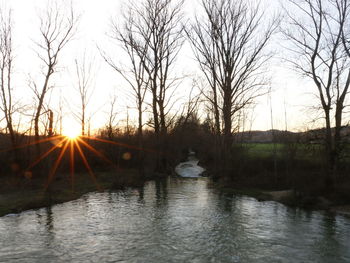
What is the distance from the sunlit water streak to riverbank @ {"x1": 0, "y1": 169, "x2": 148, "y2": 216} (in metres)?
0.91

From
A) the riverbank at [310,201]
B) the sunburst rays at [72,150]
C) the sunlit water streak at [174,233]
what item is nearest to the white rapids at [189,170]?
the sunburst rays at [72,150]

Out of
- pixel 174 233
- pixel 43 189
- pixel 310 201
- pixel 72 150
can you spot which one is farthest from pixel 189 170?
pixel 174 233

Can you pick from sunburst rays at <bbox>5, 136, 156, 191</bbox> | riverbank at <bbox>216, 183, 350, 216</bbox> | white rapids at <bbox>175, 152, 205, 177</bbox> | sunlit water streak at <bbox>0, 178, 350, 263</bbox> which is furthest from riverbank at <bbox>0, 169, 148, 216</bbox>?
riverbank at <bbox>216, 183, 350, 216</bbox>

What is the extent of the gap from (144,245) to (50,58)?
21.3 metres

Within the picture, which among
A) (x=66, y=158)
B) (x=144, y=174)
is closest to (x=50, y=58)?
(x=66, y=158)

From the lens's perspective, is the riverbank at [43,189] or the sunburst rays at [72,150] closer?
the riverbank at [43,189]

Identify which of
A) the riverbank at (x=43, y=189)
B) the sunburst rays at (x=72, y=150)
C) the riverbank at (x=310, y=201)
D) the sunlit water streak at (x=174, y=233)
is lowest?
the sunlit water streak at (x=174, y=233)

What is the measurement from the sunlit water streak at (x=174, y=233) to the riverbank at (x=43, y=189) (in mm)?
915

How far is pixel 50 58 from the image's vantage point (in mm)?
26953

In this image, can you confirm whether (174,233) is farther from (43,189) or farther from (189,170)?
(189,170)

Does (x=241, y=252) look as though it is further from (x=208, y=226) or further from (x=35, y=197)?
(x=35, y=197)

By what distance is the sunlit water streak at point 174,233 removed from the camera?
958 centimetres

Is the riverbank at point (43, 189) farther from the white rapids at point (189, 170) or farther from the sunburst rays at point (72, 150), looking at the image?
the white rapids at point (189, 170)

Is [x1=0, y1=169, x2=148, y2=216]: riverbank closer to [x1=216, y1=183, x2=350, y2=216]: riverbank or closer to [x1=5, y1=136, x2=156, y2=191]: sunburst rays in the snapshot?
[x1=5, y1=136, x2=156, y2=191]: sunburst rays
